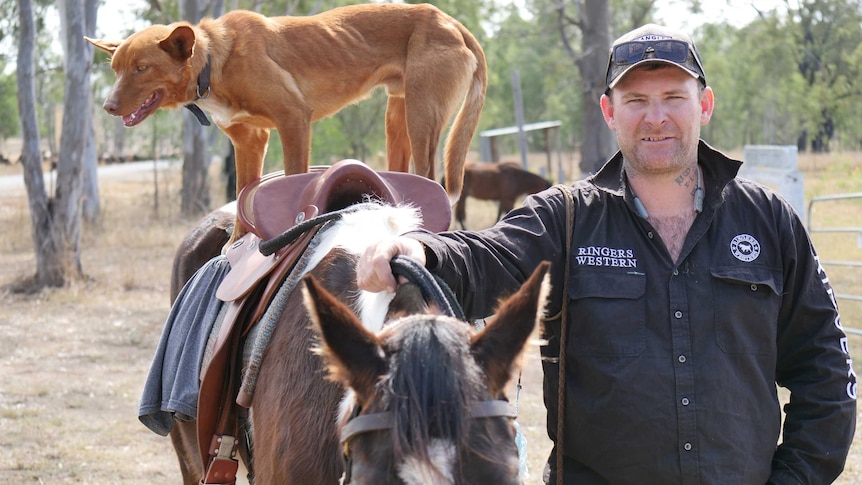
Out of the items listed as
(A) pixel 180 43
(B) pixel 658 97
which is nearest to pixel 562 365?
(B) pixel 658 97

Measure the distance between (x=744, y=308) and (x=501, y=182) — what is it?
16.2m

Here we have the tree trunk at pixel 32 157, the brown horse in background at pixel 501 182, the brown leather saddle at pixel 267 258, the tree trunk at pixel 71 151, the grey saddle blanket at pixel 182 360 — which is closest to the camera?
the brown leather saddle at pixel 267 258

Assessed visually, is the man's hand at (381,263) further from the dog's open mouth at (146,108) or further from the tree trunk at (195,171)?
the tree trunk at (195,171)

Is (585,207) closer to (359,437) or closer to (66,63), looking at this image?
(359,437)

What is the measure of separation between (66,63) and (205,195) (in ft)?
21.8

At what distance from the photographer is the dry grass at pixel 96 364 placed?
5.54 metres

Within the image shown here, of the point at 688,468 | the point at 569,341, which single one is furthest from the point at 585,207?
the point at 688,468

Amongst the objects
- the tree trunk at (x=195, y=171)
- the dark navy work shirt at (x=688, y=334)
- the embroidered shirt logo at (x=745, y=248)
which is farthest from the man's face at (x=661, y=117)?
the tree trunk at (x=195, y=171)

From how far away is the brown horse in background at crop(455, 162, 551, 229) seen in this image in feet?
60.2

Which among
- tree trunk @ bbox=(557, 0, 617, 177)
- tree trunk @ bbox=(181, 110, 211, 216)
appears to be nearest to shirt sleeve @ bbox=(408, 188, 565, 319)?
tree trunk @ bbox=(557, 0, 617, 177)

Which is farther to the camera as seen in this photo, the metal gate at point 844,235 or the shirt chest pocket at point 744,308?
the metal gate at point 844,235

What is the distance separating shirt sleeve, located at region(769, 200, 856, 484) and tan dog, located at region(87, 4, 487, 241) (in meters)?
1.59

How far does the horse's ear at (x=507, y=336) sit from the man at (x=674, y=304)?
0.55 m

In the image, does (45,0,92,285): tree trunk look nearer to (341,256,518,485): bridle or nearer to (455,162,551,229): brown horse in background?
(455,162,551,229): brown horse in background
